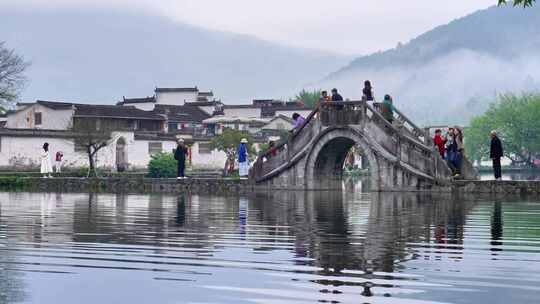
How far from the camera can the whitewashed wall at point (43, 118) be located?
9179cm

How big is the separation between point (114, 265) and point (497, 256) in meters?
4.80

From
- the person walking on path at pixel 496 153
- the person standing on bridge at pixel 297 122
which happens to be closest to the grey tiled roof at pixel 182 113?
the person standing on bridge at pixel 297 122

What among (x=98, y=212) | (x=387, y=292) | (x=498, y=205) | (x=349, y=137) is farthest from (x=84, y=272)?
(x=349, y=137)

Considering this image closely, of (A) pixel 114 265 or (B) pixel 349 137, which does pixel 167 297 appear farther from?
(B) pixel 349 137

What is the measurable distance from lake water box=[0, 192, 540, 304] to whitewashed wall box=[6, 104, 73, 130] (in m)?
66.8

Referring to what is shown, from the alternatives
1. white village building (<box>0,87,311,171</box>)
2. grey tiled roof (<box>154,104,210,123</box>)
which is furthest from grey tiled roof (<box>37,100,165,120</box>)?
grey tiled roof (<box>154,104,210,123</box>)

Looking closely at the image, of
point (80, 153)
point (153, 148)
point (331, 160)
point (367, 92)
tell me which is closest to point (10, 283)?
point (367, 92)

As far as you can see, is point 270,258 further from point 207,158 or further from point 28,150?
point 207,158

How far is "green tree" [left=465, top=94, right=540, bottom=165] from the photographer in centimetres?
12312

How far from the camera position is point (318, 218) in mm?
23906

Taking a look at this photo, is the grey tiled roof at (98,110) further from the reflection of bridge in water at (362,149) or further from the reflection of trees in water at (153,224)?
the reflection of trees in water at (153,224)

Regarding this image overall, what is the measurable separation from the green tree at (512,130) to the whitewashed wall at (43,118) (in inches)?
1997

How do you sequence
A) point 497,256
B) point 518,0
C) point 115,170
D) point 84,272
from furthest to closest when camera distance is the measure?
point 115,170
point 518,0
point 497,256
point 84,272

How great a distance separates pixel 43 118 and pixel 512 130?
5387 centimetres
